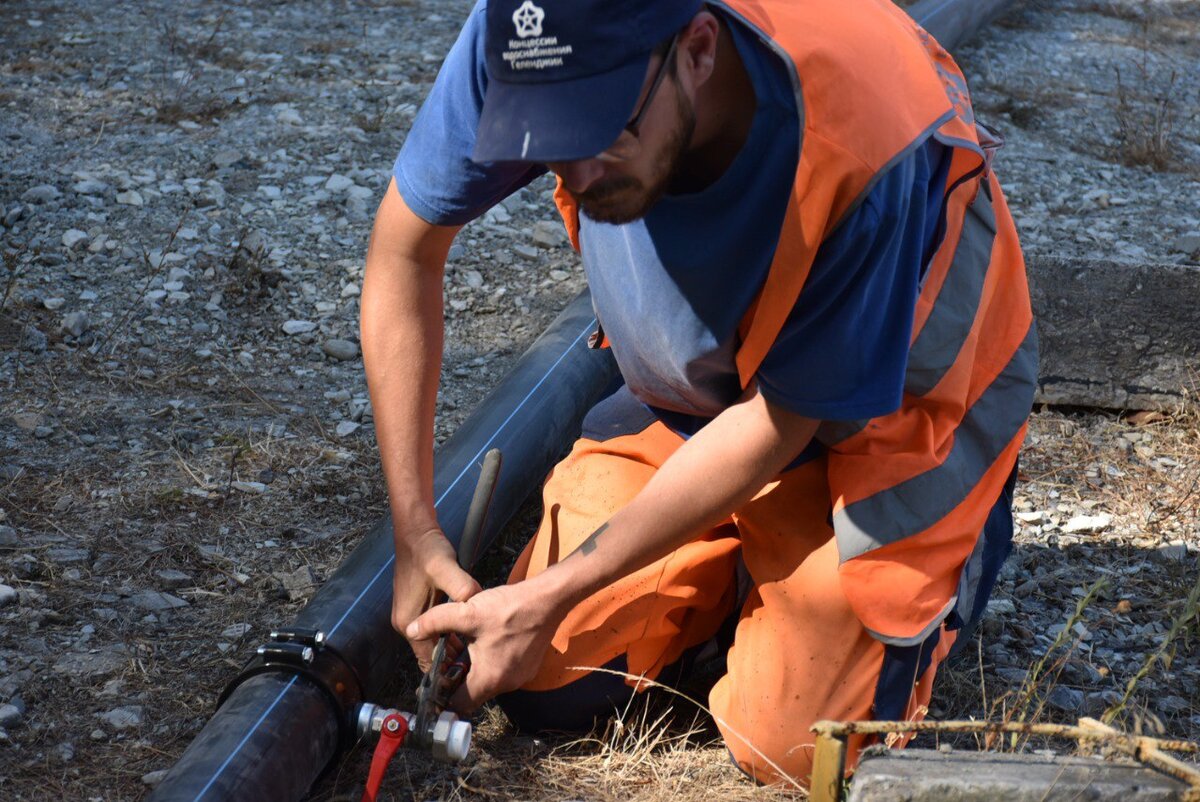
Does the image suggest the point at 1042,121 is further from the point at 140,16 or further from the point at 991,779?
the point at 991,779

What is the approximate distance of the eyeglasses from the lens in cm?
160

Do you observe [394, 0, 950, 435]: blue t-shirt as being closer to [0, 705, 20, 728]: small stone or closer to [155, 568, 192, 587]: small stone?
[155, 568, 192, 587]: small stone

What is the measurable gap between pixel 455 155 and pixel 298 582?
1.09 meters

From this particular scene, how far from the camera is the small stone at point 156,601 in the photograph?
251 cm

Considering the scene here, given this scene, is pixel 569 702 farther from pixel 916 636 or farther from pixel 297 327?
pixel 297 327

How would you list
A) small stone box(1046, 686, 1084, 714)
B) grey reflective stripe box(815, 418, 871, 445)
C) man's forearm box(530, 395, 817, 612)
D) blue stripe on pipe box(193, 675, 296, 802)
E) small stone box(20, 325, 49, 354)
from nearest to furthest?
1. blue stripe on pipe box(193, 675, 296, 802)
2. man's forearm box(530, 395, 817, 612)
3. grey reflective stripe box(815, 418, 871, 445)
4. small stone box(1046, 686, 1084, 714)
5. small stone box(20, 325, 49, 354)

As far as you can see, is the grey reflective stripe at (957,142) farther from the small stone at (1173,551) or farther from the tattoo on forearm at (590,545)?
the small stone at (1173,551)

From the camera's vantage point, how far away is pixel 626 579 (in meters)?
2.35

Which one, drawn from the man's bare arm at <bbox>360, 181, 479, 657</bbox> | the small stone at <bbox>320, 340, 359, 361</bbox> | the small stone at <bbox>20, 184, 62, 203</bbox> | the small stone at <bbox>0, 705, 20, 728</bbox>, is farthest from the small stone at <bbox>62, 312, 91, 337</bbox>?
the man's bare arm at <bbox>360, 181, 479, 657</bbox>

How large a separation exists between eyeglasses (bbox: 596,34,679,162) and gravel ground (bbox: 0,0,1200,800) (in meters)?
1.12

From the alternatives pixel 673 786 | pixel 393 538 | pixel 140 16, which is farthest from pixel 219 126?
pixel 673 786

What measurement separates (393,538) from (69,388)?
4.29 ft

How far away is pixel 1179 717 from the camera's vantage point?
8.00 feet

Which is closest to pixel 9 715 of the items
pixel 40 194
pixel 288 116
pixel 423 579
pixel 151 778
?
pixel 151 778
